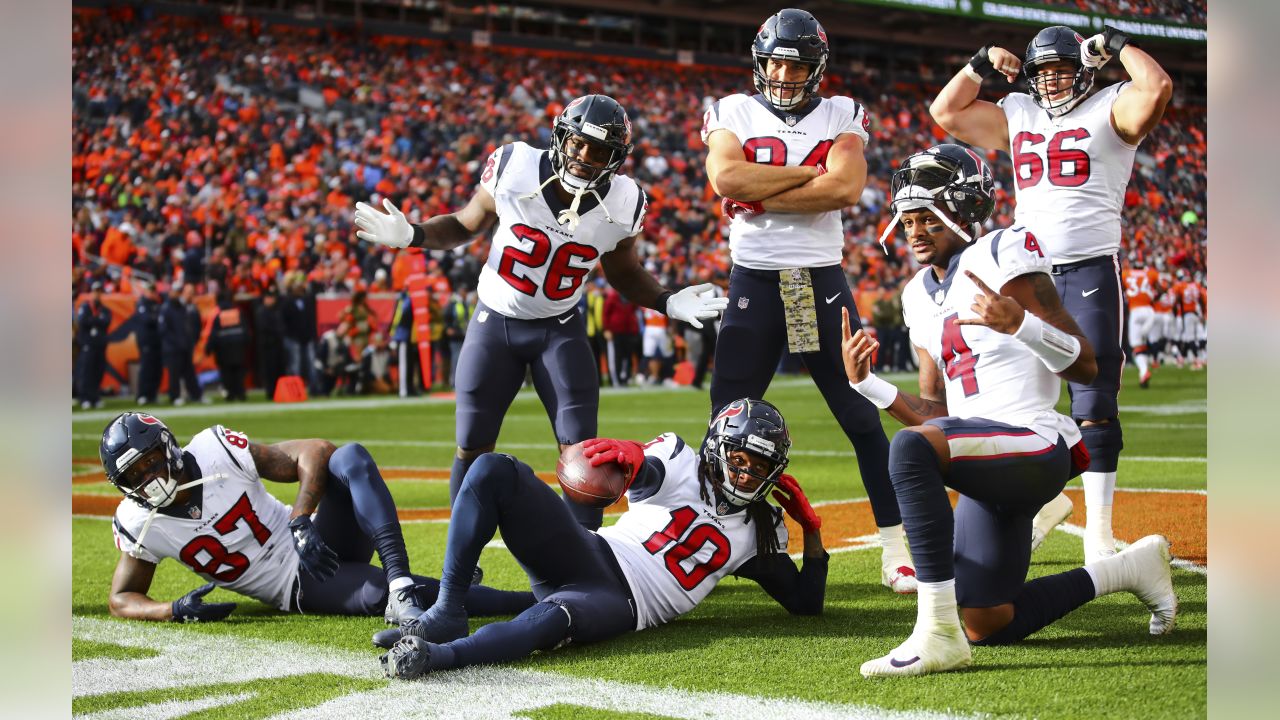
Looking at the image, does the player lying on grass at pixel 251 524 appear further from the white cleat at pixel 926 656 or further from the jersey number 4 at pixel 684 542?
the white cleat at pixel 926 656

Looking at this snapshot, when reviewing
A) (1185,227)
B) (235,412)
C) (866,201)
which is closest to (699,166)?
(866,201)

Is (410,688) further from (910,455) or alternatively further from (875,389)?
(875,389)

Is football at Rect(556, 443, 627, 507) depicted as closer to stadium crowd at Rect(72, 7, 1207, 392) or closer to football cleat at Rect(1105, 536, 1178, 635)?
football cleat at Rect(1105, 536, 1178, 635)

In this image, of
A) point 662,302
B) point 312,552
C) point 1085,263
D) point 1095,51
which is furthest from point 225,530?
point 1095,51

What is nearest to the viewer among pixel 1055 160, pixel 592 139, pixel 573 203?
pixel 592 139

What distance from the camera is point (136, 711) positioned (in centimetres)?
318

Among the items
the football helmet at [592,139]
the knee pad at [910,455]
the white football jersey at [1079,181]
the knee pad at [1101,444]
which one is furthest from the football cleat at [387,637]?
the white football jersey at [1079,181]

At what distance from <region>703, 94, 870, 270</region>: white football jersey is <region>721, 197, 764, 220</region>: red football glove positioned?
0.03 meters

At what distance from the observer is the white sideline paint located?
120 inches

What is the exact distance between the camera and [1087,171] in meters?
5.00

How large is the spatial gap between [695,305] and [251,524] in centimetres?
185

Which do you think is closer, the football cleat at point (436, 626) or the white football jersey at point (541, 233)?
the football cleat at point (436, 626)

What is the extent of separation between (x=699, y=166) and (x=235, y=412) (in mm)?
13710

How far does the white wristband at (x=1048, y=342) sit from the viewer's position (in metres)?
3.34
